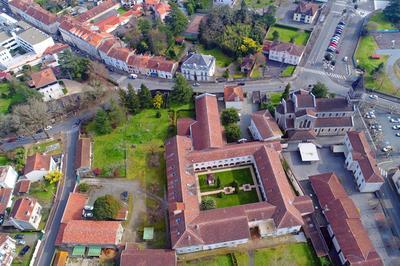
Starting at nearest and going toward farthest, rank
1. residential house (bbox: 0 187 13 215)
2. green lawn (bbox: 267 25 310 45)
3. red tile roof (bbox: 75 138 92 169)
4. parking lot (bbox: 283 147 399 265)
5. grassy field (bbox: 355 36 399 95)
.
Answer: parking lot (bbox: 283 147 399 265), residential house (bbox: 0 187 13 215), red tile roof (bbox: 75 138 92 169), grassy field (bbox: 355 36 399 95), green lawn (bbox: 267 25 310 45)

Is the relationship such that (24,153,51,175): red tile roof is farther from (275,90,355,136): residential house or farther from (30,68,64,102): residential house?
(275,90,355,136): residential house

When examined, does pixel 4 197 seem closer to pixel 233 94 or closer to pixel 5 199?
pixel 5 199

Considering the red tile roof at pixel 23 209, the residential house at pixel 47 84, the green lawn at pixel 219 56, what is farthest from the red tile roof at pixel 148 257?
the green lawn at pixel 219 56

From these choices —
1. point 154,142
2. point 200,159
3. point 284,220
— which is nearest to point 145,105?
point 154,142

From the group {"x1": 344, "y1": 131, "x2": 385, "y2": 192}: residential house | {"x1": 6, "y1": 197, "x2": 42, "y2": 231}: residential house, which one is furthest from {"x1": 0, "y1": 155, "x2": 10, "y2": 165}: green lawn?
{"x1": 344, "y1": 131, "x2": 385, "y2": 192}: residential house

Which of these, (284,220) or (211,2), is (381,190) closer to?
(284,220)

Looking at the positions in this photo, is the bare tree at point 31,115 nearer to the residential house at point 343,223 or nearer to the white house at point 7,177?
the white house at point 7,177
